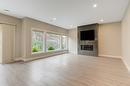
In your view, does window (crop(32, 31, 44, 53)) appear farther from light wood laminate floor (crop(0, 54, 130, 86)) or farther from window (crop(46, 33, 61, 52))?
light wood laminate floor (crop(0, 54, 130, 86))

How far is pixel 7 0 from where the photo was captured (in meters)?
3.28

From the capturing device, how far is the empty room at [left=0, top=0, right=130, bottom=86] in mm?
3652

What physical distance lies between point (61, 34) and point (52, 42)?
57.2 inches

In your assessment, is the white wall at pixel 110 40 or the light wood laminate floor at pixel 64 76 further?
the white wall at pixel 110 40

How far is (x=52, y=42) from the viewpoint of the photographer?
7.65 metres

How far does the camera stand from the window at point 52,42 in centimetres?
718

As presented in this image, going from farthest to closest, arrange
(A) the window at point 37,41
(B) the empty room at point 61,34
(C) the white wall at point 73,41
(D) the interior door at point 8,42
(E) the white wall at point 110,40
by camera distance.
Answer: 1. (C) the white wall at point 73,41
2. (E) the white wall at point 110,40
3. (A) the window at point 37,41
4. (D) the interior door at point 8,42
5. (B) the empty room at point 61,34

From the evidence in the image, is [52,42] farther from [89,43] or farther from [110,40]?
[110,40]

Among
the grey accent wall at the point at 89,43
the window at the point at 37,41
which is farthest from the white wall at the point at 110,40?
the window at the point at 37,41

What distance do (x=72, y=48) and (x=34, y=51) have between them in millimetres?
4321

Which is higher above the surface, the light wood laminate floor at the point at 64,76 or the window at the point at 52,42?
the window at the point at 52,42

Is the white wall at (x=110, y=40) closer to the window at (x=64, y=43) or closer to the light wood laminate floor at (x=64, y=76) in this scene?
the light wood laminate floor at (x=64, y=76)

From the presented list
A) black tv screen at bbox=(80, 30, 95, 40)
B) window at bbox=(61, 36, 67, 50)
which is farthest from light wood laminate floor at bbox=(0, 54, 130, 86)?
window at bbox=(61, 36, 67, 50)

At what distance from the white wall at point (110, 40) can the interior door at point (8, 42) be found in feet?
20.5
